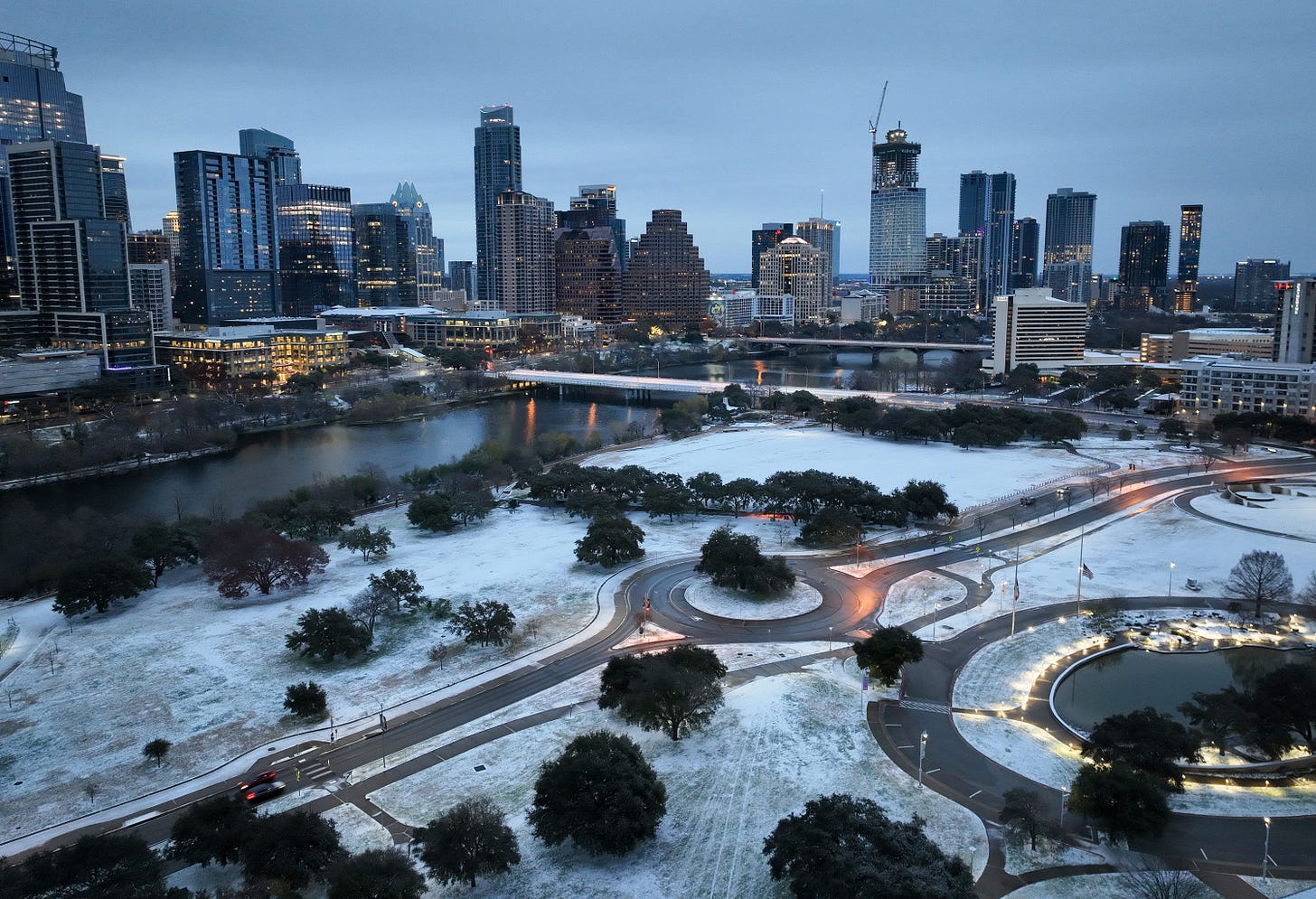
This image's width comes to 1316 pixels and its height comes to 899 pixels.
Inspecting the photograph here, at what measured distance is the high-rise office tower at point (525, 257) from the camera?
120 meters

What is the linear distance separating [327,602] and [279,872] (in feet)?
35.8

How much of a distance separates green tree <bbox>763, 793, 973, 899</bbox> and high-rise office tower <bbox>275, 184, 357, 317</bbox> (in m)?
108

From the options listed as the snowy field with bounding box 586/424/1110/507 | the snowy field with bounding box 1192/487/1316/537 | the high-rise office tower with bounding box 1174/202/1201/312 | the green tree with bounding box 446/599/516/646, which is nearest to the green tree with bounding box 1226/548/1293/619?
the snowy field with bounding box 1192/487/1316/537

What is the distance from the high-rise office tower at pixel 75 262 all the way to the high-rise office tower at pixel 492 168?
80881 millimetres

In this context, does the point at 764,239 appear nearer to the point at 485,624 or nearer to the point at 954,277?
the point at 954,277

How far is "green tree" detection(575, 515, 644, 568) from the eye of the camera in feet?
75.3

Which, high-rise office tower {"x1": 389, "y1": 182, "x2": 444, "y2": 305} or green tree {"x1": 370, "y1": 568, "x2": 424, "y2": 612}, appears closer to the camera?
green tree {"x1": 370, "y1": 568, "x2": 424, "y2": 612}

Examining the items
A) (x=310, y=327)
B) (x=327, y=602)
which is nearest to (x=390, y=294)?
(x=310, y=327)

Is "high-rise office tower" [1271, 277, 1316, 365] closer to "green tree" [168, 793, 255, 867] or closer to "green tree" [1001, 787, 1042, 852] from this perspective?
"green tree" [1001, 787, 1042, 852]

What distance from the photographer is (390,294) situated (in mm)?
125250

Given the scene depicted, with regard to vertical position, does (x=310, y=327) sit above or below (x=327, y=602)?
above

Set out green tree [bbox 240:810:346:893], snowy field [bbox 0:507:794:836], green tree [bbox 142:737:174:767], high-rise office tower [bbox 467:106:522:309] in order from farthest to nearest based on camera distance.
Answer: high-rise office tower [bbox 467:106:522:309] → snowy field [bbox 0:507:794:836] → green tree [bbox 142:737:174:767] → green tree [bbox 240:810:346:893]

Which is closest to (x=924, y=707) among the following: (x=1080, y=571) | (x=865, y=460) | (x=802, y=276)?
(x=1080, y=571)

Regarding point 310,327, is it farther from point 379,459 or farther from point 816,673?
point 816,673
